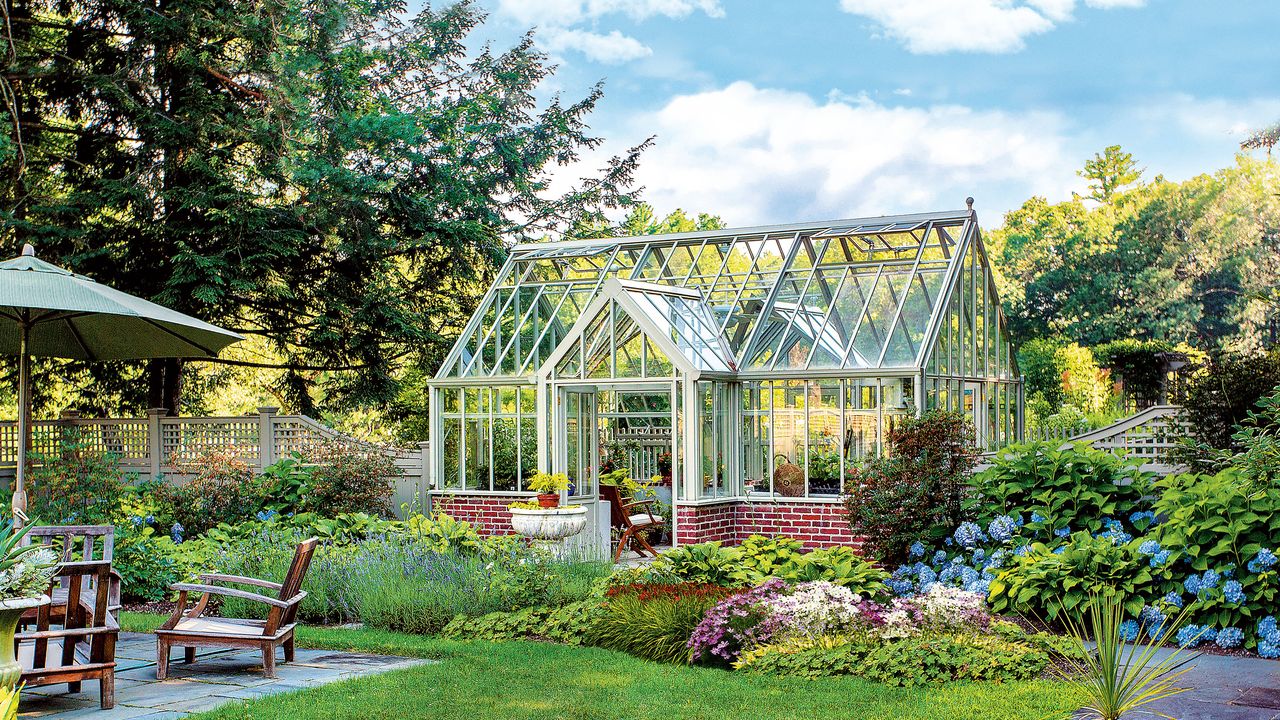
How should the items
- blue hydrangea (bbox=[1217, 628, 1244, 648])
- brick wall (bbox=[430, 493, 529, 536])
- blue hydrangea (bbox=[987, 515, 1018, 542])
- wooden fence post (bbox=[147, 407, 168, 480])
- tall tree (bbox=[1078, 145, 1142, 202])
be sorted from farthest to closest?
1. tall tree (bbox=[1078, 145, 1142, 202])
2. wooden fence post (bbox=[147, 407, 168, 480])
3. brick wall (bbox=[430, 493, 529, 536])
4. blue hydrangea (bbox=[987, 515, 1018, 542])
5. blue hydrangea (bbox=[1217, 628, 1244, 648])

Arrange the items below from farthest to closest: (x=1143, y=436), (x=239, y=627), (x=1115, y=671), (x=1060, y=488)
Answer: (x=1143, y=436) → (x=1060, y=488) → (x=239, y=627) → (x=1115, y=671)

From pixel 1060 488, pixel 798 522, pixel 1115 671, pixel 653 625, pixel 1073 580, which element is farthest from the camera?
pixel 798 522

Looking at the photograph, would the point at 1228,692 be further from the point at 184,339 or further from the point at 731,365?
the point at 184,339

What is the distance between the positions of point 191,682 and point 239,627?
0.48 m

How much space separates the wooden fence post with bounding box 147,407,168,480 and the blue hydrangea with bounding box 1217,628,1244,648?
46.2 feet

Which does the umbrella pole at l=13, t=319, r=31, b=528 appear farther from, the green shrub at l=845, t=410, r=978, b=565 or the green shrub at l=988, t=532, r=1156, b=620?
the green shrub at l=988, t=532, r=1156, b=620

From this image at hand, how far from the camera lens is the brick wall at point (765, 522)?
1392cm

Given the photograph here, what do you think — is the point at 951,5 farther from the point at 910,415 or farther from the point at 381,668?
the point at 381,668

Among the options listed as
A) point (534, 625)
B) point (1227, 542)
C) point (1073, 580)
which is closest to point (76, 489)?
point (534, 625)

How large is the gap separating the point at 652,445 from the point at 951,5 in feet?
42.6

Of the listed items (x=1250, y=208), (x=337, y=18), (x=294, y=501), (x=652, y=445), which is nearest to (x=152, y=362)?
(x=337, y=18)

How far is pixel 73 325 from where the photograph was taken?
11312 mm

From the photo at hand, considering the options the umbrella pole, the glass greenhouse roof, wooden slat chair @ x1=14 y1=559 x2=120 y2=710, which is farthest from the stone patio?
the glass greenhouse roof

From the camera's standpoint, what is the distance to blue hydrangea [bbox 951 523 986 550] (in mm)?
10305
